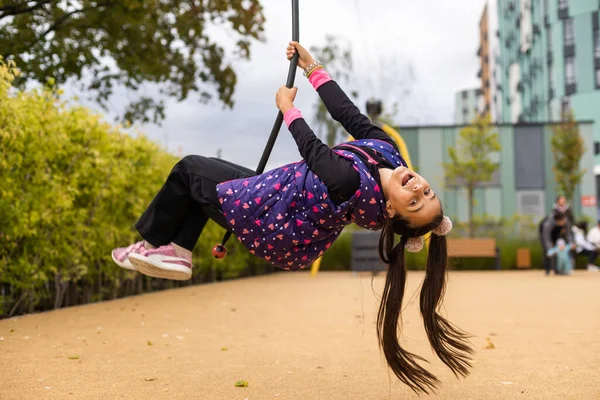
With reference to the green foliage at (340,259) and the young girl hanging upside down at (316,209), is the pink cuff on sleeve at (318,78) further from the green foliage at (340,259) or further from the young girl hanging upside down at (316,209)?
the green foliage at (340,259)

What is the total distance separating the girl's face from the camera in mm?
3213

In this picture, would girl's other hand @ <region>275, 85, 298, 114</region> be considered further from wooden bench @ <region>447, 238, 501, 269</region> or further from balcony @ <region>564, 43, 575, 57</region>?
balcony @ <region>564, 43, 575, 57</region>

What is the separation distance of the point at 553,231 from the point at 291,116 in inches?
573

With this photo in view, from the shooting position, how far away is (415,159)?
29.9 meters

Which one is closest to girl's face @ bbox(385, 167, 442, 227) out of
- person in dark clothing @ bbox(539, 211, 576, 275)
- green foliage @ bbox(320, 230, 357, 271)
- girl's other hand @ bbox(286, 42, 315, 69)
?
girl's other hand @ bbox(286, 42, 315, 69)

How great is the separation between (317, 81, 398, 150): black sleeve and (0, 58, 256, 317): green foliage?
349cm

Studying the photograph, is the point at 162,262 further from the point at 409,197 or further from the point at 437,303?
the point at 437,303

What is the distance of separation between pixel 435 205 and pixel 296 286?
979cm

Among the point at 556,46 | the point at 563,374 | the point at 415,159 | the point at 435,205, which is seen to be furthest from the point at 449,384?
the point at 556,46

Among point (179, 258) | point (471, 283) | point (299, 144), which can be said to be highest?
point (299, 144)

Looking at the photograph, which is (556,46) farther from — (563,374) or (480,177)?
(563,374)

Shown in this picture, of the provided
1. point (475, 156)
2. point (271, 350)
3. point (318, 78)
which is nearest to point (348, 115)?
point (318, 78)

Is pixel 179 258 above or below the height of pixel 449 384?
above

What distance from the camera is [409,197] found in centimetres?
322
